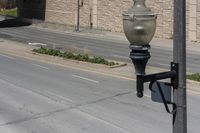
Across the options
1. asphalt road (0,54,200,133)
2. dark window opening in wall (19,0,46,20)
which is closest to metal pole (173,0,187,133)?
asphalt road (0,54,200,133)

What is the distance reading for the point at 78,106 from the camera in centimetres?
1547

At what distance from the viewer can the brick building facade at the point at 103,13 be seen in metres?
44.1

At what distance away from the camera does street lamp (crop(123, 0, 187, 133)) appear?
5535 mm

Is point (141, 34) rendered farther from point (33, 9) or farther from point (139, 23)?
point (33, 9)

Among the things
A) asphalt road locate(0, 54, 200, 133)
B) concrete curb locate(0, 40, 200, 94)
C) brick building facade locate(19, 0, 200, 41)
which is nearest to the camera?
asphalt road locate(0, 54, 200, 133)

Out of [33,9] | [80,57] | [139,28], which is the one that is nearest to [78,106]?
[139,28]

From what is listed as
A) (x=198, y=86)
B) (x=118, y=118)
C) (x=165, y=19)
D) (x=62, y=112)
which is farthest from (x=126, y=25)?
(x=165, y=19)

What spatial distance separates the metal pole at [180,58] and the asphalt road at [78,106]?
21.1 ft

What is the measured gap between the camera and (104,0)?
5731cm

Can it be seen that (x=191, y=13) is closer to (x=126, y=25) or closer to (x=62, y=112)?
(x=62, y=112)

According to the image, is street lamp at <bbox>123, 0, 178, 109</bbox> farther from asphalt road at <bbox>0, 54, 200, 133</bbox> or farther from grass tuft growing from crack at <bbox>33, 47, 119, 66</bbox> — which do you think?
grass tuft growing from crack at <bbox>33, 47, 119, 66</bbox>

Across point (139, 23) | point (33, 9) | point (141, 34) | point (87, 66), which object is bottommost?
point (87, 66)

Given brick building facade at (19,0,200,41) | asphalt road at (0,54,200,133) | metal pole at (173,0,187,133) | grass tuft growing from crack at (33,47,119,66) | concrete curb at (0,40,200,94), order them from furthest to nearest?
brick building facade at (19,0,200,41) < grass tuft growing from crack at (33,47,119,66) < concrete curb at (0,40,200,94) < asphalt road at (0,54,200,133) < metal pole at (173,0,187,133)

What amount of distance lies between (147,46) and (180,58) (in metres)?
→ 0.41
